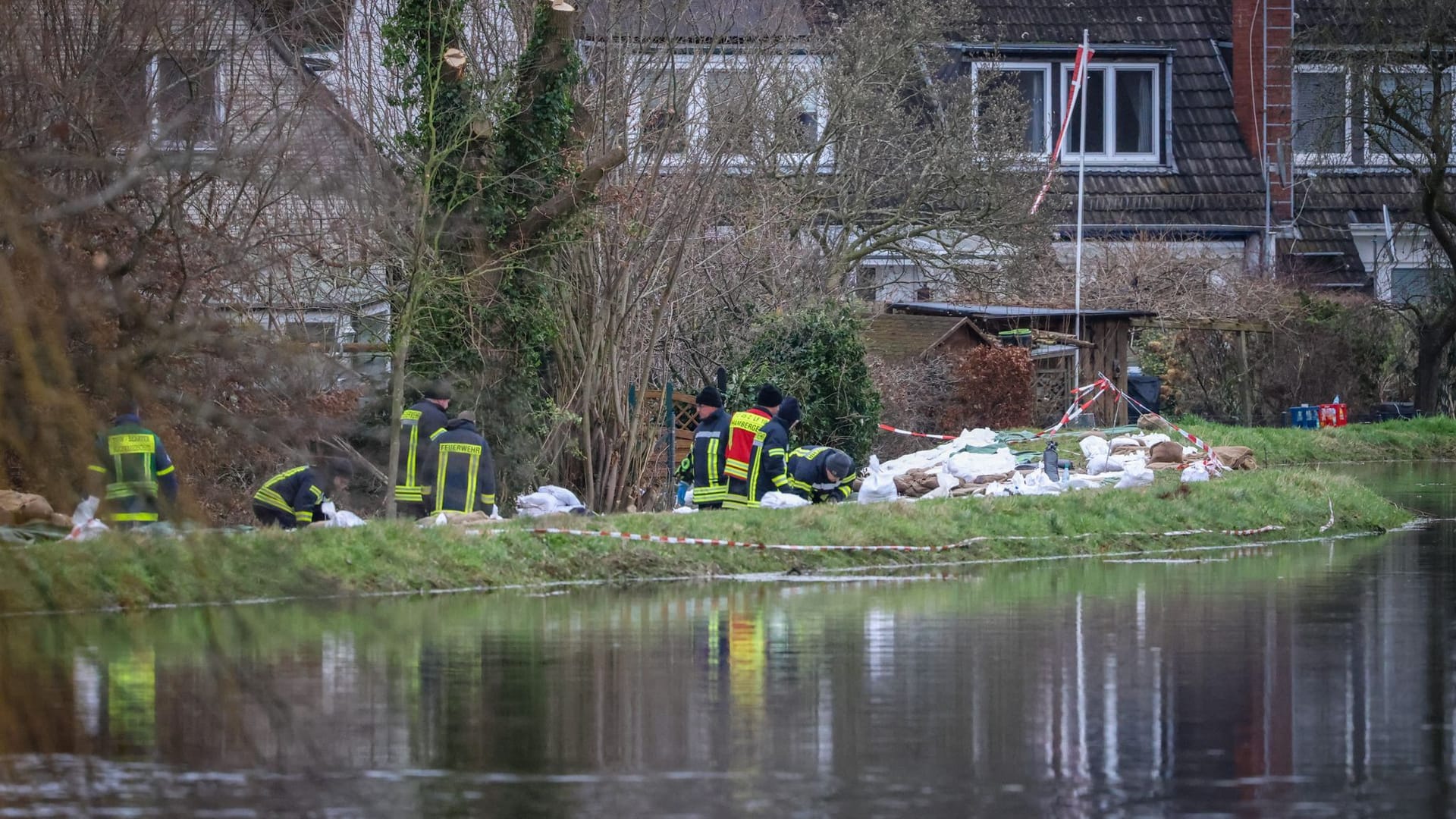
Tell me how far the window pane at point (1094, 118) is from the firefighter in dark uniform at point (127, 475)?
31484 mm

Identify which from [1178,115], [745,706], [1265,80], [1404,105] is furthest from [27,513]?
[1265,80]

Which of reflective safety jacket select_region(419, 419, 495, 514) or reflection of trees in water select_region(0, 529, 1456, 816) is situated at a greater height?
reflective safety jacket select_region(419, 419, 495, 514)

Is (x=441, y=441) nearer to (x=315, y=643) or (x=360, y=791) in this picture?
(x=315, y=643)

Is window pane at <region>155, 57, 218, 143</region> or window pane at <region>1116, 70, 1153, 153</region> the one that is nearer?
window pane at <region>155, 57, 218, 143</region>

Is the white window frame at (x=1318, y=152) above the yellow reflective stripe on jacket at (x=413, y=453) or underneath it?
above

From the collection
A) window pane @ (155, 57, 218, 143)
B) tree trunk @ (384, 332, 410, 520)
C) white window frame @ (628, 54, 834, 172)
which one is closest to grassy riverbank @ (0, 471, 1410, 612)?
tree trunk @ (384, 332, 410, 520)

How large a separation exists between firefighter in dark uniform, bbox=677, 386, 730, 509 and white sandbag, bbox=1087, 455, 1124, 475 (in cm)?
627

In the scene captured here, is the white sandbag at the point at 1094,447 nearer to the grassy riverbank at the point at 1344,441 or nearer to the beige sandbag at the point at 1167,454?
the beige sandbag at the point at 1167,454

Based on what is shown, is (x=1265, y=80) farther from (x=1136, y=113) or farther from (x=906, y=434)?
(x=906, y=434)

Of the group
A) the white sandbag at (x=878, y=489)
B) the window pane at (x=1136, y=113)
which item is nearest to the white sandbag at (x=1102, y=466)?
the white sandbag at (x=878, y=489)

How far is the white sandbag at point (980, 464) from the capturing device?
77.1 feet

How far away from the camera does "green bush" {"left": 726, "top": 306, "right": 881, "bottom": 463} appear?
81.8 ft

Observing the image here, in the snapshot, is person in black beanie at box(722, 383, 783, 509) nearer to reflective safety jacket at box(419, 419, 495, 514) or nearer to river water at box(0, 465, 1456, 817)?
reflective safety jacket at box(419, 419, 495, 514)

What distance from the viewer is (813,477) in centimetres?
2125
